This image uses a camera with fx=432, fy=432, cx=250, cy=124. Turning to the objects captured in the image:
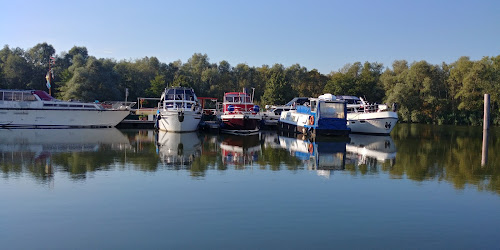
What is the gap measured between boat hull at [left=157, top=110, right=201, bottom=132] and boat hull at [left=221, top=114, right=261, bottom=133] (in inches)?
98.4

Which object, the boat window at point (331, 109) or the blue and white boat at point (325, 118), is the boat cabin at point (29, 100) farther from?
the boat window at point (331, 109)

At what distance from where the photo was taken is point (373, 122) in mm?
33250

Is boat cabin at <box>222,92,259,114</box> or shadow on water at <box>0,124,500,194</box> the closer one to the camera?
shadow on water at <box>0,124,500,194</box>

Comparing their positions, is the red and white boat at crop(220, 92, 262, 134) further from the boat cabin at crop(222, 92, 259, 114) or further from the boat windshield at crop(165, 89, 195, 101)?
the boat windshield at crop(165, 89, 195, 101)

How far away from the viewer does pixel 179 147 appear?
23.0m

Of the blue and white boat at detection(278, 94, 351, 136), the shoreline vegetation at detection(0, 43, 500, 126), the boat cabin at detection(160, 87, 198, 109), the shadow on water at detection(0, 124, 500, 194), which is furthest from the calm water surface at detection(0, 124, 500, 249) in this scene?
the shoreline vegetation at detection(0, 43, 500, 126)

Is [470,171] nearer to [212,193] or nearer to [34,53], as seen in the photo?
[212,193]

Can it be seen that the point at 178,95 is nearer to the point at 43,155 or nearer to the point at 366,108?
the point at 366,108

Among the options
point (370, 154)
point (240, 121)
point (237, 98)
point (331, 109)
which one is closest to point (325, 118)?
point (331, 109)

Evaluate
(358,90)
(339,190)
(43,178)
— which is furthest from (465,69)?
(43,178)

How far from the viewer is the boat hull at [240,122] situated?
32.6 m

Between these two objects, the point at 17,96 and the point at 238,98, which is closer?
the point at 17,96

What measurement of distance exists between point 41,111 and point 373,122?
27.4 meters

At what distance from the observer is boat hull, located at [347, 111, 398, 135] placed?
107ft
